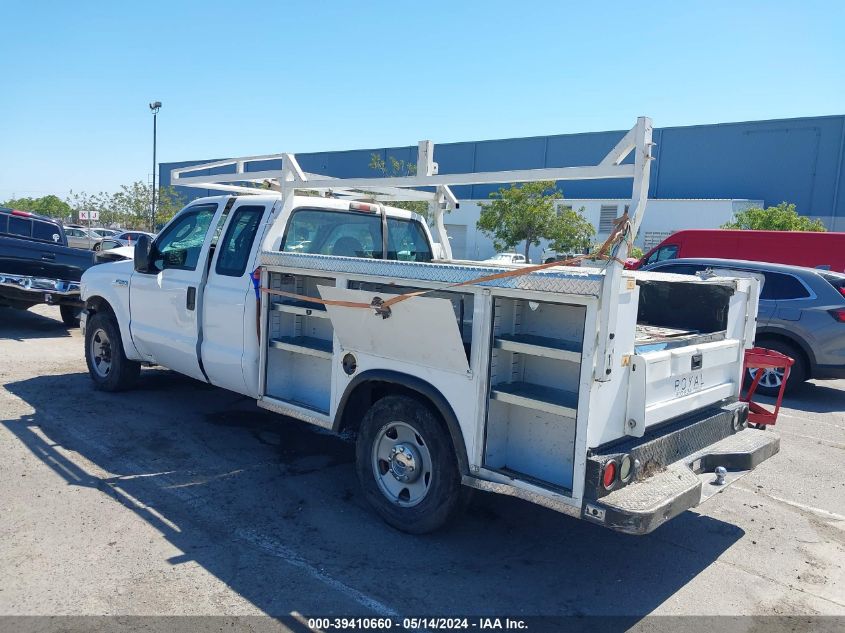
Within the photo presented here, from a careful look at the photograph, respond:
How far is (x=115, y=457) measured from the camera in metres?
5.62

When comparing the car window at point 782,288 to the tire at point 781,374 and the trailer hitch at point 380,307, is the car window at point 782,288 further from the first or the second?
the trailer hitch at point 380,307

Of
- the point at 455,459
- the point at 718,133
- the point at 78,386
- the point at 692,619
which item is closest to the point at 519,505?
the point at 455,459

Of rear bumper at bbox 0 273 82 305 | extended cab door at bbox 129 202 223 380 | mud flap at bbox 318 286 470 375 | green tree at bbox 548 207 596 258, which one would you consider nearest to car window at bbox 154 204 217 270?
extended cab door at bbox 129 202 223 380

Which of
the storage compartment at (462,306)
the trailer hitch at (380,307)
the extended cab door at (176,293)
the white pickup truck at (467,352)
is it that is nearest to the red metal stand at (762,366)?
the white pickup truck at (467,352)

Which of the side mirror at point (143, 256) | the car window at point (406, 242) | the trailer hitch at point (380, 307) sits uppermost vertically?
the car window at point (406, 242)

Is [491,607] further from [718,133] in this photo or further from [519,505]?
[718,133]

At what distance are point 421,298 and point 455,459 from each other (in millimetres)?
1007

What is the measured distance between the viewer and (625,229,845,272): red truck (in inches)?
543

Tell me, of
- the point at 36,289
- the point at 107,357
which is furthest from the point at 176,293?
the point at 36,289

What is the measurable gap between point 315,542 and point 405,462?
0.75 m

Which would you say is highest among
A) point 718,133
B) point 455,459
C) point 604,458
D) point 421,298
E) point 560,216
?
point 718,133

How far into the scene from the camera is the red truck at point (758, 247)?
45.3 feet

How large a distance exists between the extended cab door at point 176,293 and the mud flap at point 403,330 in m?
2.00

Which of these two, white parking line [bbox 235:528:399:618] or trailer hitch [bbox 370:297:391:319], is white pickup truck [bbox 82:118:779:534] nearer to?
trailer hitch [bbox 370:297:391:319]
